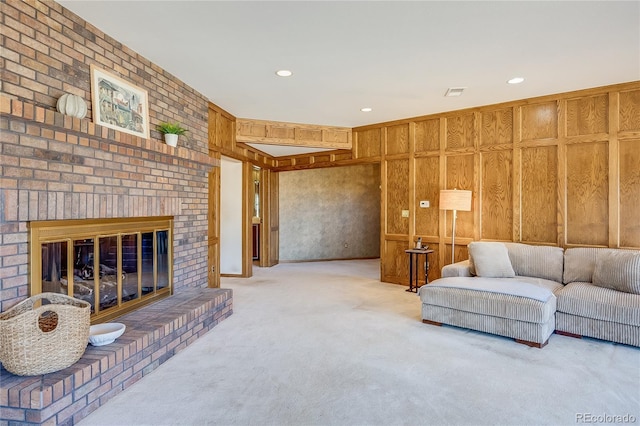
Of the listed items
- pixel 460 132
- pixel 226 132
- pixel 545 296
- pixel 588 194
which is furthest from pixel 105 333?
pixel 588 194

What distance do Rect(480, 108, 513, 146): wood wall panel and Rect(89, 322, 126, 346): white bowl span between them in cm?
461

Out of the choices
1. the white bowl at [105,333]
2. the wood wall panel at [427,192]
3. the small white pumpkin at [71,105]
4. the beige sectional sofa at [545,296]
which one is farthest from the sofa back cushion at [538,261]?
the small white pumpkin at [71,105]

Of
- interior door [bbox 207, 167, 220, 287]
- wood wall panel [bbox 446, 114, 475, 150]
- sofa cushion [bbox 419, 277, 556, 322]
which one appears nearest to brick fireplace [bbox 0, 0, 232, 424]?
interior door [bbox 207, 167, 220, 287]

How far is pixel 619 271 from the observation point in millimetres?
3234

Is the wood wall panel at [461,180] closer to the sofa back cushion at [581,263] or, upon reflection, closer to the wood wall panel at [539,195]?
Result: the wood wall panel at [539,195]

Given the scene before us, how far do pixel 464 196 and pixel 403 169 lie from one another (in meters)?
1.17

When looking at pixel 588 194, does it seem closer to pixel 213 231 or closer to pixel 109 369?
pixel 213 231

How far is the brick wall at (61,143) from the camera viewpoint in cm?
208

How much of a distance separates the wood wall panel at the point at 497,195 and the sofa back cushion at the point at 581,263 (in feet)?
2.70

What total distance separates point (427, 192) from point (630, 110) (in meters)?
2.42

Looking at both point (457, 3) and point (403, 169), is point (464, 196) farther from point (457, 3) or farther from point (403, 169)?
point (457, 3)

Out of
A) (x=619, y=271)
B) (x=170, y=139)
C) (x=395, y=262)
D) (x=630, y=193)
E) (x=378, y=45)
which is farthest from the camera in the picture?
(x=395, y=262)

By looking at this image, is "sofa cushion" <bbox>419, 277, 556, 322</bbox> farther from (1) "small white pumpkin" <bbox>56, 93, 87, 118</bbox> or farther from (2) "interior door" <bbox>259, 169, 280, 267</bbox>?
(2) "interior door" <bbox>259, 169, 280, 267</bbox>

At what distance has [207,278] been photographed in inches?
175
